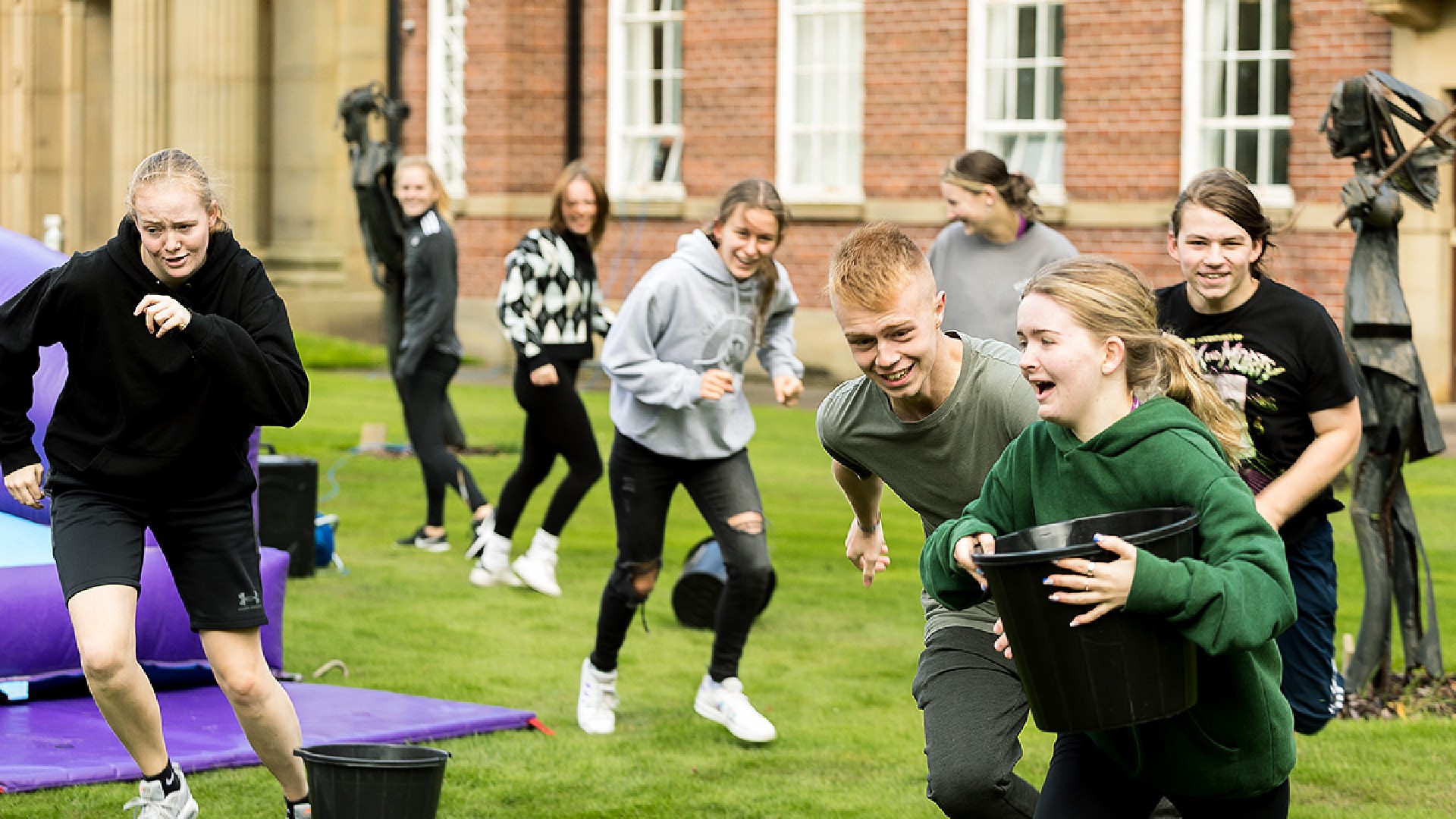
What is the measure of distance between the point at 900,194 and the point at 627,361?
12729mm

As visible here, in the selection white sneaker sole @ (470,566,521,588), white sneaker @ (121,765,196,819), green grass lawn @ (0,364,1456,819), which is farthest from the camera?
white sneaker sole @ (470,566,521,588)

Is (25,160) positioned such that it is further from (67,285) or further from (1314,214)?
(67,285)

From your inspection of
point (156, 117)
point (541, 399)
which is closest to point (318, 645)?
point (541, 399)

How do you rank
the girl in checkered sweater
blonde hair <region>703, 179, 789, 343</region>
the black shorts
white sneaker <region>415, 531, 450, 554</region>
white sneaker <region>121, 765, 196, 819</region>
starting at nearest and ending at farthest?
the black shorts, white sneaker <region>121, 765, 196, 819</region>, blonde hair <region>703, 179, 789, 343</region>, the girl in checkered sweater, white sneaker <region>415, 531, 450, 554</region>

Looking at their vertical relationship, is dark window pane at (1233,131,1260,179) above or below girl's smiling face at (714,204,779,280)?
above

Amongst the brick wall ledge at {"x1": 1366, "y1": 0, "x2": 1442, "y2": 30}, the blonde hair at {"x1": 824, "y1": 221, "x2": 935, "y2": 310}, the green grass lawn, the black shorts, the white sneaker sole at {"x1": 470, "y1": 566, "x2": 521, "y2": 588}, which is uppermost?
the brick wall ledge at {"x1": 1366, "y1": 0, "x2": 1442, "y2": 30}

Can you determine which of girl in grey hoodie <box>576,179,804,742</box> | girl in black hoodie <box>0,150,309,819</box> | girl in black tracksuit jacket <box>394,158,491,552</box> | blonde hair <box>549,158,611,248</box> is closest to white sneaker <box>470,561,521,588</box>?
girl in black tracksuit jacket <box>394,158,491,552</box>

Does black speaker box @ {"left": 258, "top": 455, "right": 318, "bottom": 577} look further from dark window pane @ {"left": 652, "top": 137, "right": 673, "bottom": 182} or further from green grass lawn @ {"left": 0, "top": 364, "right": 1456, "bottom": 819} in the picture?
dark window pane @ {"left": 652, "top": 137, "right": 673, "bottom": 182}

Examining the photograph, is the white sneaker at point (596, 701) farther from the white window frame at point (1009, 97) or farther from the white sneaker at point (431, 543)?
the white window frame at point (1009, 97)

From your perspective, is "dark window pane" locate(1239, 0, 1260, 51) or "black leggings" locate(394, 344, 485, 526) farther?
"dark window pane" locate(1239, 0, 1260, 51)

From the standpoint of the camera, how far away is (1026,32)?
18.7 m

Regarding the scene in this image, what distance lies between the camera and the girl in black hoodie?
5.21 m

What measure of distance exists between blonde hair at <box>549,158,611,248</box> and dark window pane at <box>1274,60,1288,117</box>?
9.20 meters

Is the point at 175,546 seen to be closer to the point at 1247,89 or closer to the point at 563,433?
the point at 563,433
